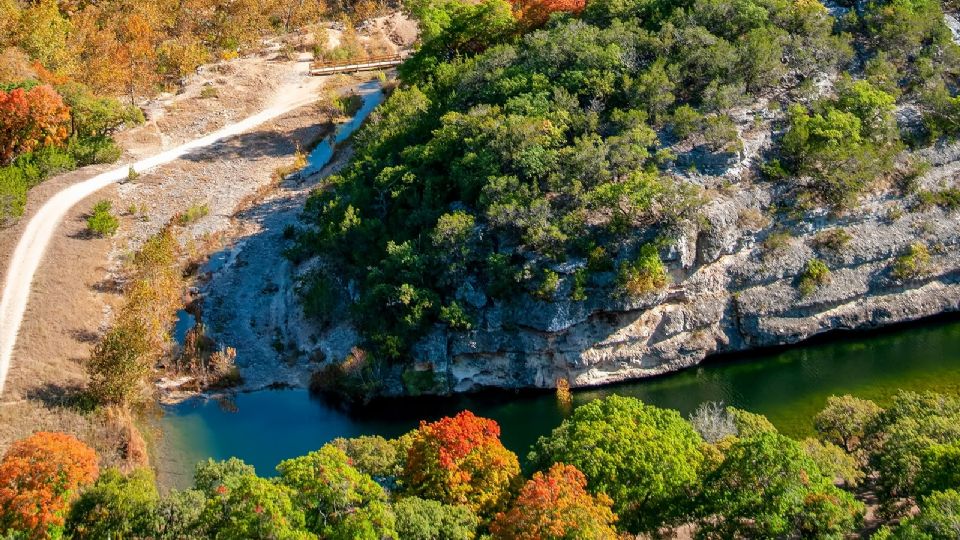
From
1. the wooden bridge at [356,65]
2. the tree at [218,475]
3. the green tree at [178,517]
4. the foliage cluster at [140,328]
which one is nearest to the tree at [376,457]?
the tree at [218,475]

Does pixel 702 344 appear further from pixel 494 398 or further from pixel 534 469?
pixel 534 469

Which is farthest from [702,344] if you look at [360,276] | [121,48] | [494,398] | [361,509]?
[121,48]

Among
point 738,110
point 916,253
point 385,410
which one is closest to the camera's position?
point 385,410

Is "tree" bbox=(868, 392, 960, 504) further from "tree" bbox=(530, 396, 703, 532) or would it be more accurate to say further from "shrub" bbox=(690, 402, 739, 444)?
"tree" bbox=(530, 396, 703, 532)

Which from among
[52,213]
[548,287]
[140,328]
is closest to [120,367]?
[140,328]

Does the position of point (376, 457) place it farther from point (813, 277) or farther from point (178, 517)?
point (813, 277)

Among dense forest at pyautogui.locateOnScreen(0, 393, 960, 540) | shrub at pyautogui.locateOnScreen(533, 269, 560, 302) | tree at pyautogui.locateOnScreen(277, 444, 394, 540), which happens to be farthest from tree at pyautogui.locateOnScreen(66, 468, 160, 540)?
shrub at pyautogui.locateOnScreen(533, 269, 560, 302)

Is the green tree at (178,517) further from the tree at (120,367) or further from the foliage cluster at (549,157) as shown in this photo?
the foliage cluster at (549,157)

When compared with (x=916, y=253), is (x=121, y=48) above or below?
above
